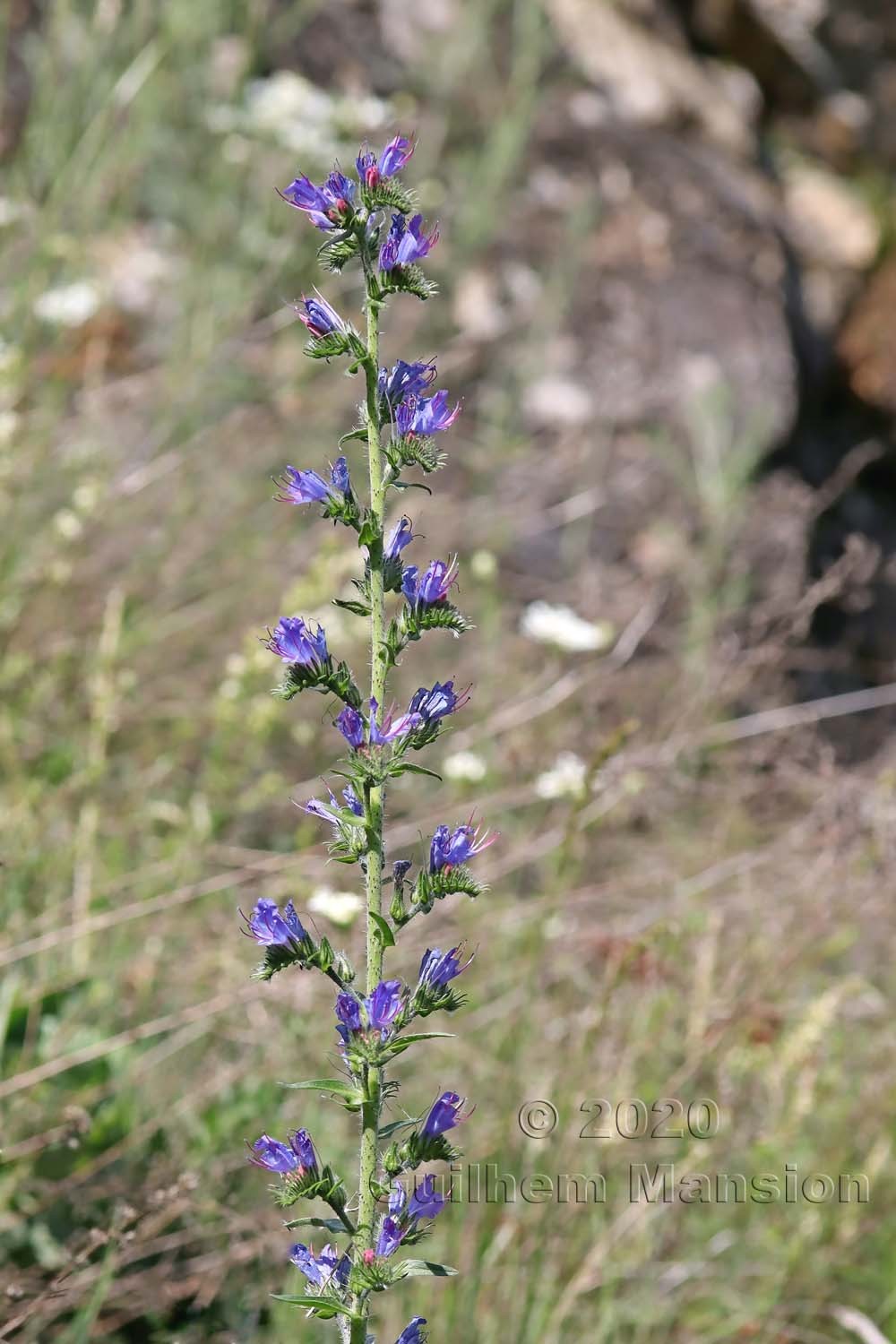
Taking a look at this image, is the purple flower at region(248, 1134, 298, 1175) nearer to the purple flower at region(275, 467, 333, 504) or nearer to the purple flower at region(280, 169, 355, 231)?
the purple flower at region(275, 467, 333, 504)

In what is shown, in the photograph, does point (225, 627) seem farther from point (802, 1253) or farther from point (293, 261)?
point (802, 1253)

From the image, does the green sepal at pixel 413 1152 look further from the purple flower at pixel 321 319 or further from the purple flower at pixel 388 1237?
the purple flower at pixel 321 319

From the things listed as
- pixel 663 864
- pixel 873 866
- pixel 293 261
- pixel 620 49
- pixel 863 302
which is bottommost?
pixel 873 866

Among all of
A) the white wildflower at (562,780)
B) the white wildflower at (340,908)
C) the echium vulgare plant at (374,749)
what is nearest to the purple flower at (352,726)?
the echium vulgare plant at (374,749)

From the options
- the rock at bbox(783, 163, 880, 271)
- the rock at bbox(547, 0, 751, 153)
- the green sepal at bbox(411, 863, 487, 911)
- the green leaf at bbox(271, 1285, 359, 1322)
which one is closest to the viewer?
the green leaf at bbox(271, 1285, 359, 1322)

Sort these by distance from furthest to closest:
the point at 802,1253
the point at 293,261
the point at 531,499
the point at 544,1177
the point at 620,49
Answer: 1. the point at 620,49
2. the point at 531,499
3. the point at 293,261
4. the point at 802,1253
5. the point at 544,1177

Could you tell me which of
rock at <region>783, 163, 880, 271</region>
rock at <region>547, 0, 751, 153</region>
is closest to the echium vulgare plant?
rock at <region>547, 0, 751, 153</region>

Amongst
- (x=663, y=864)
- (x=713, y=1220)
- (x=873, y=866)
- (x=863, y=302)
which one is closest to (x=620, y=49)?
(x=863, y=302)
